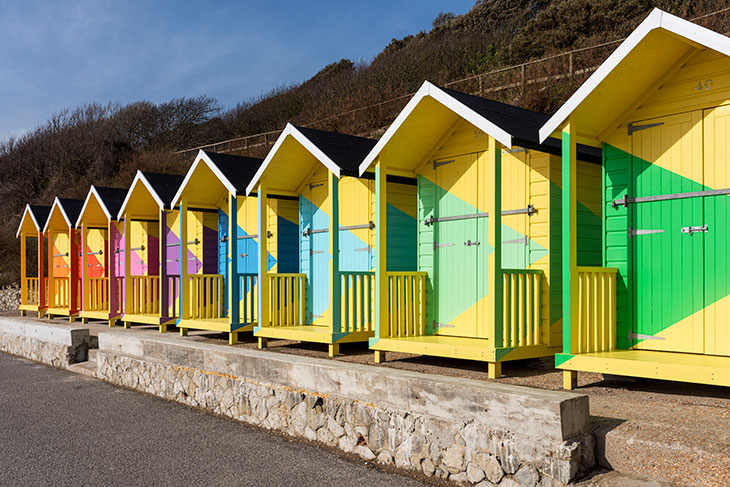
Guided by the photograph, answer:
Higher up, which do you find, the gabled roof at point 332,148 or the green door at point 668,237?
the gabled roof at point 332,148

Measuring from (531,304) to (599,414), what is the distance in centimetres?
226

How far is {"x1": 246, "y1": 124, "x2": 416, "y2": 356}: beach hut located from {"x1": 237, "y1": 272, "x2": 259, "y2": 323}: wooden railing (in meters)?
0.66

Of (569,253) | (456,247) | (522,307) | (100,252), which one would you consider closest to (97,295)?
(100,252)

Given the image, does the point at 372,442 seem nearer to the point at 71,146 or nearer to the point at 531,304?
the point at 531,304

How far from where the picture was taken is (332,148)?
8695 mm

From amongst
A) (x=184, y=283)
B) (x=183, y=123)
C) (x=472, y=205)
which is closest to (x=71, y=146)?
(x=183, y=123)

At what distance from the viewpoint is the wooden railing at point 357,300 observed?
8516mm

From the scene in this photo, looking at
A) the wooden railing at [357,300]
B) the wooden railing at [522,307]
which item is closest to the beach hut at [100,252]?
the wooden railing at [357,300]

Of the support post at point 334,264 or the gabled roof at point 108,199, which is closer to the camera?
Answer: the support post at point 334,264

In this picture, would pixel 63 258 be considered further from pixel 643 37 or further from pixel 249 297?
pixel 643 37

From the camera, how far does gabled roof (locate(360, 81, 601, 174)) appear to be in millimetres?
6363

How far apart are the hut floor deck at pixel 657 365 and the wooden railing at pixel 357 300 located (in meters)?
3.28

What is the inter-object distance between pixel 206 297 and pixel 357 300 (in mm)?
4011

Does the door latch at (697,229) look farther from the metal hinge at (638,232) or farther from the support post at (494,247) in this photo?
the support post at (494,247)
